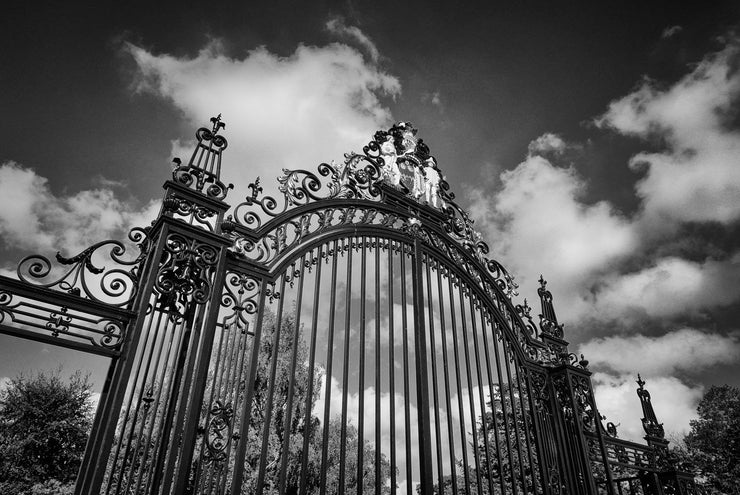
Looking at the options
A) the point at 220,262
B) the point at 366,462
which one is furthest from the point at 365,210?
the point at 366,462

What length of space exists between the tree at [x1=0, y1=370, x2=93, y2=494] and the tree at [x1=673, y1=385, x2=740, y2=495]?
22976 mm

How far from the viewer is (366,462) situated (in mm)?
17188

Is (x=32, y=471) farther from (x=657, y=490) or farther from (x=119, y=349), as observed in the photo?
(x=657, y=490)

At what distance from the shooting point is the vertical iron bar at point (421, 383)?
457 centimetres

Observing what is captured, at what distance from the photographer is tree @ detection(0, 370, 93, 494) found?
46.3ft

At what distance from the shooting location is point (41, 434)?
1494cm

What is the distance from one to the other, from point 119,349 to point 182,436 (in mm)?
763

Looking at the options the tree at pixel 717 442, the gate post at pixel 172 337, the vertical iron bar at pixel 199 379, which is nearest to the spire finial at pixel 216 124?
the gate post at pixel 172 337

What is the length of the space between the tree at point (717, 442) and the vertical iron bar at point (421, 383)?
1999cm

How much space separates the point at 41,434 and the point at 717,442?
89.7ft

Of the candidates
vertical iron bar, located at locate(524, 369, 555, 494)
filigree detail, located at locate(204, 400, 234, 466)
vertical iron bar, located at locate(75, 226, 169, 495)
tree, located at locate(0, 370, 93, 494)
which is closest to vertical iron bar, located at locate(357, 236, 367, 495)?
filigree detail, located at locate(204, 400, 234, 466)

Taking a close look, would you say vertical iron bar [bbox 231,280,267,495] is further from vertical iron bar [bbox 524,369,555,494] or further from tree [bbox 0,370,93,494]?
tree [bbox 0,370,93,494]

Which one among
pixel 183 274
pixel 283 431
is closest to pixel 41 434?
pixel 283 431

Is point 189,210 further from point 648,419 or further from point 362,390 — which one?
point 648,419
